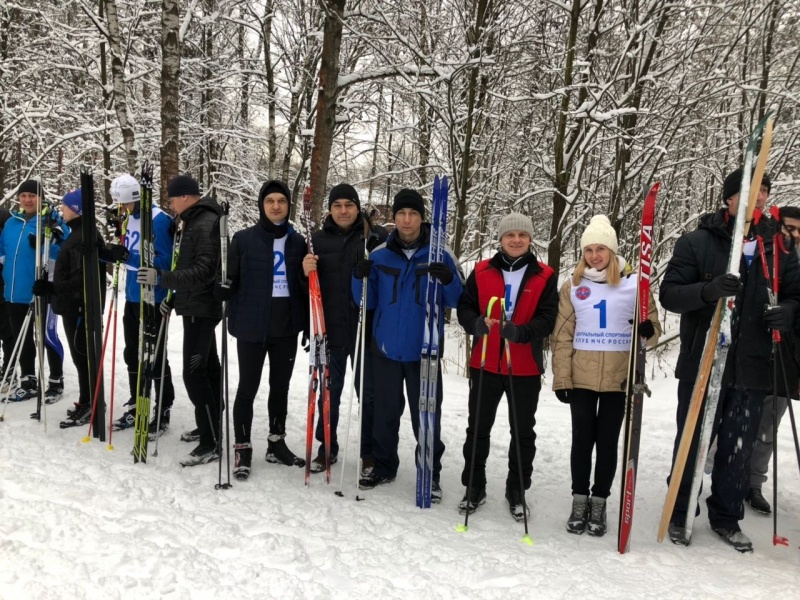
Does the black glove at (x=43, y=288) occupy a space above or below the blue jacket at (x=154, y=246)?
below

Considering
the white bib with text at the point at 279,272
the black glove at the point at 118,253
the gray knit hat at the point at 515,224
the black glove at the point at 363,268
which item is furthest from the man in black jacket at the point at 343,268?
the black glove at the point at 118,253

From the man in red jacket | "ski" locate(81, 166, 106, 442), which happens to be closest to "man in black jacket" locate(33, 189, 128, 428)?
"ski" locate(81, 166, 106, 442)

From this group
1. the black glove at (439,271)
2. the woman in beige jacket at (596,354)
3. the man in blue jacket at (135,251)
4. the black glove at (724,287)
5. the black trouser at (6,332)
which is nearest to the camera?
the black glove at (724,287)

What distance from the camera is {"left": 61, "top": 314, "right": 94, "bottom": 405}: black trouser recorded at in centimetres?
447

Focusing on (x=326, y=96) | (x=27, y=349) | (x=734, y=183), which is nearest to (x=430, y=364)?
(x=734, y=183)

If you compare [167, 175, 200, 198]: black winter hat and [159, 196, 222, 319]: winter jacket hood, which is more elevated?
[167, 175, 200, 198]: black winter hat

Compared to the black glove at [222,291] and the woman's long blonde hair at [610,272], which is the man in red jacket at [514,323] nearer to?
the woman's long blonde hair at [610,272]

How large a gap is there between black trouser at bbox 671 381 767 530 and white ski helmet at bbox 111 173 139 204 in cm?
408

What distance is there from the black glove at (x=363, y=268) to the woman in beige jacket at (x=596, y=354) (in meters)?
1.24

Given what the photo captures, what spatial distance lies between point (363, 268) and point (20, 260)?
12.1 feet

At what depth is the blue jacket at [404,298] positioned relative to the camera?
11.1 feet

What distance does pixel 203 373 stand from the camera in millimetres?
3803

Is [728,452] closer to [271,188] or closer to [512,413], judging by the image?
[512,413]

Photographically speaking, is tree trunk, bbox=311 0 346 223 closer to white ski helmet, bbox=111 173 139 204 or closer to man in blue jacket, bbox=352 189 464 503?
white ski helmet, bbox=111 173 139 204
